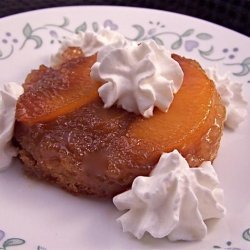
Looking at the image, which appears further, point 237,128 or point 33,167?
point 237,128

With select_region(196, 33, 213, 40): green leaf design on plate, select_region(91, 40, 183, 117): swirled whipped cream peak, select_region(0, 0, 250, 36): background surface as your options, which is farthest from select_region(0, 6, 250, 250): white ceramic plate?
select_region(0, 0, 250, 36): background surface

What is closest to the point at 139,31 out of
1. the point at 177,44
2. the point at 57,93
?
the point at 177,44

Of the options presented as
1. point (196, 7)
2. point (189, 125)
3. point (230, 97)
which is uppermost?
point (189, 125)

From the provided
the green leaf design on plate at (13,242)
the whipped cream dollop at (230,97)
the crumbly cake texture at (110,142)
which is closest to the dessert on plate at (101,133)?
the crumbly cake texture at (110,142)

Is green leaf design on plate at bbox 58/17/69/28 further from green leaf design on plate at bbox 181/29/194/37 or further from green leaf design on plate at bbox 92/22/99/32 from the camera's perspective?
green leaf design on plate at bbox 181/29/194/37

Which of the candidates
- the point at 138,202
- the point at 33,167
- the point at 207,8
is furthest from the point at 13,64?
the point at 207,8

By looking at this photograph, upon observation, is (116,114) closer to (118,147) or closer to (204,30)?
(118,147)

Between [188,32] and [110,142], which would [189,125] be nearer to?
[110,142]
